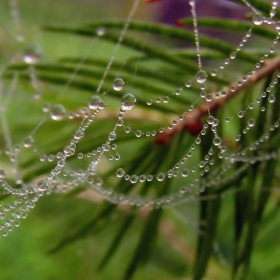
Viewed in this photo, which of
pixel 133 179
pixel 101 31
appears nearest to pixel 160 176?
pixel 133 179

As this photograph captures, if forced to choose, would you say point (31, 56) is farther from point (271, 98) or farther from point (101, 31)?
point (271, 98)

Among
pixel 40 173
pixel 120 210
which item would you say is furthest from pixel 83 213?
pixel 40 173

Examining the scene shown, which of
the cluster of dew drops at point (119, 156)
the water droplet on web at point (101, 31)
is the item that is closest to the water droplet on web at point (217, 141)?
the cluster of dew drops at point (119, 156)

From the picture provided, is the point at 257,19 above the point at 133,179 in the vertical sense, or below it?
above

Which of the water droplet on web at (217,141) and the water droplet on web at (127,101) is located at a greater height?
the water droplet on web at (127,101)

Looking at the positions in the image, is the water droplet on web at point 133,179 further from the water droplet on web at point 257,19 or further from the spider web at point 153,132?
the water droplet on web at point 257,19

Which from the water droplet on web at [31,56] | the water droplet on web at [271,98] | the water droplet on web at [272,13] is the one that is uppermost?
the water droplet on web at [272,13]

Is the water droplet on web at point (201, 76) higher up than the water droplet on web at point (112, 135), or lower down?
higher up

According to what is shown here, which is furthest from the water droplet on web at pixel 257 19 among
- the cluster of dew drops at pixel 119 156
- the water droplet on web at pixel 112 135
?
the water droplet on web at pixel 112 135

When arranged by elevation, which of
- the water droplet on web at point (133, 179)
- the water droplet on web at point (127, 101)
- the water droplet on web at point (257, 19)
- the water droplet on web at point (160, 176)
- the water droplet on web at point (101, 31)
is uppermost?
the water droplet on web at point (257, 19)

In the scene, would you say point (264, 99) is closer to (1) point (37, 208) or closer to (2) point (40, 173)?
(2) point (40, 173)

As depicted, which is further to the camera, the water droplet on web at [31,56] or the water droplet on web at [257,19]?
the water droplet on web at [31,56]

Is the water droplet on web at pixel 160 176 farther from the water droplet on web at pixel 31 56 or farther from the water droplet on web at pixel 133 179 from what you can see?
the water droplet on web at pixel 31 56
